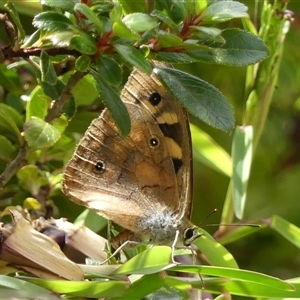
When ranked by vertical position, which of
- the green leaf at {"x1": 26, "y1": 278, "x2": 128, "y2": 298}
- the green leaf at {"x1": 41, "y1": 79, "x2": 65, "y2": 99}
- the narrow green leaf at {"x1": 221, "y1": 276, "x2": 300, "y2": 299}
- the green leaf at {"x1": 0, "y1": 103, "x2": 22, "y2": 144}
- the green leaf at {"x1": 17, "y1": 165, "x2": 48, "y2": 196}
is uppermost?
the green leaf at {"x1": 41, "y1": 79, "x2": 65, "y2": 99}

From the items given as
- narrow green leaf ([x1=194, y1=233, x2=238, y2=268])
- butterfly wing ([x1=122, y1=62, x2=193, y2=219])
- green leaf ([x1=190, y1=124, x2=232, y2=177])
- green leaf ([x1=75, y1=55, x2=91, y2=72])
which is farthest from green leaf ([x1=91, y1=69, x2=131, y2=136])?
green leaf ([x1=190, y1=124, x2=232, y2=177])

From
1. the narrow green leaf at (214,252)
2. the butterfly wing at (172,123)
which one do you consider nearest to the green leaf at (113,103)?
the butterfly wing at (172,123)

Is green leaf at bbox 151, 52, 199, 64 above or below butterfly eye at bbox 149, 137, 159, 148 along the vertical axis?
above

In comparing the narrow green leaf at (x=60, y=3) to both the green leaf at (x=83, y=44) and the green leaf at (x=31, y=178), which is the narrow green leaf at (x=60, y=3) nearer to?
the green leaf at (x=83, y=44)

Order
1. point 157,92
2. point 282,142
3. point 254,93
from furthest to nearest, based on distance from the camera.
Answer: point 282,142
point 254,93
point 157,92

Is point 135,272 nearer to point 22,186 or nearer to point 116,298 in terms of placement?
point 116,298

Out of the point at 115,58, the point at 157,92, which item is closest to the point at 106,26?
the point at 115,58

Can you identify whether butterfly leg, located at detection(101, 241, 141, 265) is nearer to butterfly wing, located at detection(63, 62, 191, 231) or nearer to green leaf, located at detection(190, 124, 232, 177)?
butterfly wing, located at detection(63, 62, 191, 231)
